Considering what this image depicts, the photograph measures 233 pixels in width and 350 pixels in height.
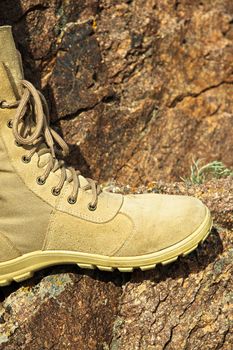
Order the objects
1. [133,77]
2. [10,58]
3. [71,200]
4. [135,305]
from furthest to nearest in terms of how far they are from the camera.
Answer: [133,77] < [135,305] < [71,200] < [10,58]

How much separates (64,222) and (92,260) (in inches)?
7.7

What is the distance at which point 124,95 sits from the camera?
3436 mm

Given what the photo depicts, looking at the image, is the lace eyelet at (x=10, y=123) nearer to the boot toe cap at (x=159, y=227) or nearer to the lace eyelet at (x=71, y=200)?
the lace eyelet at (x=71, y=200)

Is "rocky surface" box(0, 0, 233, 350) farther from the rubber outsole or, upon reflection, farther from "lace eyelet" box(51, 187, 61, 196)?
"lace eyelet" box(51, 187, 61, 196)

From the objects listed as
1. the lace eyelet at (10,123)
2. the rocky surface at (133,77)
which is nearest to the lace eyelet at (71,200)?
the lace eyelet at (10,123)

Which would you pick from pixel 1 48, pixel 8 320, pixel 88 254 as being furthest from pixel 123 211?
pixel 1 48

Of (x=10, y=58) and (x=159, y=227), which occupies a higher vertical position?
(x=10, y=58)

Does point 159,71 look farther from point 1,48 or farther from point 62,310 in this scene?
point 62,310

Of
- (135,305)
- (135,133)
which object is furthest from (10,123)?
(135,133)

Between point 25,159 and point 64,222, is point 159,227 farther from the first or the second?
point 25,159

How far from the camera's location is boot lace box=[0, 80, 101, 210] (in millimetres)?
2469

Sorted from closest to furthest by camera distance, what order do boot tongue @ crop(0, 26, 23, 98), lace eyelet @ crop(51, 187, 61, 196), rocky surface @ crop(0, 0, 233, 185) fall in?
boot tongue @ crop(0, 26, 23, 98), lace eyelet @ crop(51, 187, 61, 196), rocky surface @ crop(0, 0, 233, 185)

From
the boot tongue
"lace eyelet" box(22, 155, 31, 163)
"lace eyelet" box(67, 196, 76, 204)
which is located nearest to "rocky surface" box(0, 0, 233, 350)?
"lace eyelet" box(67, 196, 76, 204)

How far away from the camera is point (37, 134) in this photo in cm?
250
